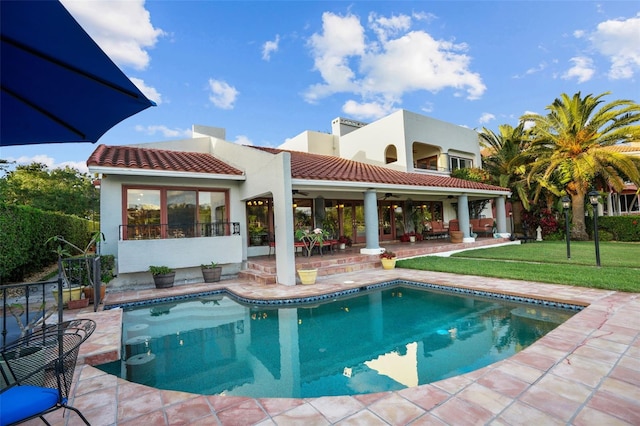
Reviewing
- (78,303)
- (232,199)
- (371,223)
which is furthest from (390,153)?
(78,303)

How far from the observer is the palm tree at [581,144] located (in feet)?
52.6

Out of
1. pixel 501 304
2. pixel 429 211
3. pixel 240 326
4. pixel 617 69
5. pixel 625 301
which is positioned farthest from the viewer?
pixel 429 211

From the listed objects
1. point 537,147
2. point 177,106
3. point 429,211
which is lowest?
point 429,211

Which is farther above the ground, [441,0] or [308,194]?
[441,0]

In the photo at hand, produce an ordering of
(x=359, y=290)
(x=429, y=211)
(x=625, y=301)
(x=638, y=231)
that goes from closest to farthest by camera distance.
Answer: (x=625, y=301) < (x=359, y=290) < (x=638, y=231) < (x=429, y=211)

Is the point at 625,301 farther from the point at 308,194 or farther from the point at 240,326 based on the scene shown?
the point at 308,194

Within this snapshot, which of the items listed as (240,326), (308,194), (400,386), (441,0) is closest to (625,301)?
(400,386)

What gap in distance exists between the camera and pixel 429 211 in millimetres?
20891

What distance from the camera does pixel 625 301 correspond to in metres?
6.33

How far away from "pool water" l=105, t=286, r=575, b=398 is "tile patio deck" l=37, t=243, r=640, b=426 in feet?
2.38

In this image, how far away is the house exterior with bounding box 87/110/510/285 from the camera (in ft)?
32.4

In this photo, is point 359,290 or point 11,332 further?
point 359,290

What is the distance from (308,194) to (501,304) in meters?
9.89

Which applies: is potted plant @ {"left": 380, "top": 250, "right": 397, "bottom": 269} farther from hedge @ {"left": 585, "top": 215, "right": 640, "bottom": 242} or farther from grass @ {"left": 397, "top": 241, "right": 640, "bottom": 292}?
hedge @ {"left": 585, "top": 215, "right": 640, "bottom": 242}
